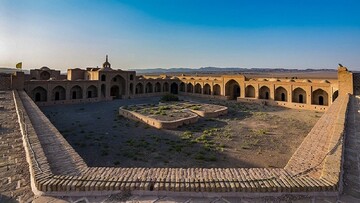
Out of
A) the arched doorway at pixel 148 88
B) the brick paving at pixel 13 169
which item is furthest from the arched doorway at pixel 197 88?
the brick paving at pixel 13 169

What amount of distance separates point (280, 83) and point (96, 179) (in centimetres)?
2955

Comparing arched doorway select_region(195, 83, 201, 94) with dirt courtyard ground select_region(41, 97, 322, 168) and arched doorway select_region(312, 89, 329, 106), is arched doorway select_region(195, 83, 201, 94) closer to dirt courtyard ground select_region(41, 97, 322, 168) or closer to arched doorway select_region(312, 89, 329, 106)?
arched doorway select_region(312, 89, 329, 106)

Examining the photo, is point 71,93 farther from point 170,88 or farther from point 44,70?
point 170,88

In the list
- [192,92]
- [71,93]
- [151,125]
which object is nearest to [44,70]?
[71,93]

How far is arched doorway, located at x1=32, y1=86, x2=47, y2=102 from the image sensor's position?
27.0 meters

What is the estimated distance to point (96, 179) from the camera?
4.48 metres

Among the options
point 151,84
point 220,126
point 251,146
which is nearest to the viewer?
point 251,146

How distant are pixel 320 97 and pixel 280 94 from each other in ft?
15.6

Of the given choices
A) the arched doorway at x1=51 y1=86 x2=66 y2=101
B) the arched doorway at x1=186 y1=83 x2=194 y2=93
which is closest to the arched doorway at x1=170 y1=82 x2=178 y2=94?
the arched doorway at x1=186 y1=83 x2=194 y2=93

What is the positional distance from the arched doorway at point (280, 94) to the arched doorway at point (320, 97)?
353 cm

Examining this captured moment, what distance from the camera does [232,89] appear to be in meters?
36.7

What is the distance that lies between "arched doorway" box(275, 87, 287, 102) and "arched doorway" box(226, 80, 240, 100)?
6.61 metres

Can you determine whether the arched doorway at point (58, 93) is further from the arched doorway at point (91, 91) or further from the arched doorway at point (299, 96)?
the arched doorway at point (299, 96)

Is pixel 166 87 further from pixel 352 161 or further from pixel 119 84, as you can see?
pixel 352 161
